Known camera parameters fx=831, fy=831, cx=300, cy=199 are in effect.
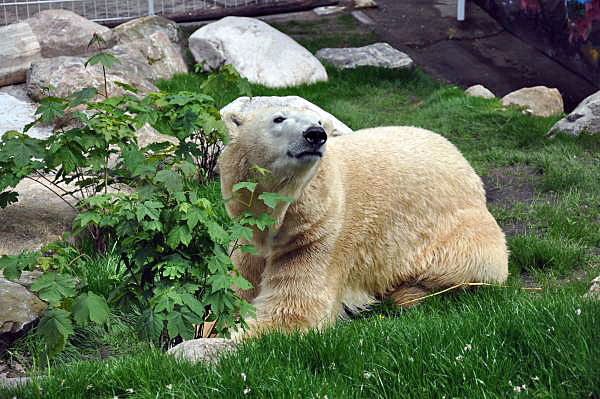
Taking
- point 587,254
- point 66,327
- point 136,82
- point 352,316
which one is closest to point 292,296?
point 352,316

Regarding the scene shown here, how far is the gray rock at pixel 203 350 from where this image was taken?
3402 mm

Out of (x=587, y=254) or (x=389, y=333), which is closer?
(x=389, y=333)

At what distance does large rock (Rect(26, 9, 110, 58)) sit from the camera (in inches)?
366

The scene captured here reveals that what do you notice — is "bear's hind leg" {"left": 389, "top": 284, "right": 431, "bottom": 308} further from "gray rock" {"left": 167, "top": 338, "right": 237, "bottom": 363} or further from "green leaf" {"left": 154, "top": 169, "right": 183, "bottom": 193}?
"green leaf" {"left": 154, "top": 169, "right": 183, "bottom": 193}

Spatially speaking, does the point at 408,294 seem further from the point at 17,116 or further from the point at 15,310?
the point at 17,116

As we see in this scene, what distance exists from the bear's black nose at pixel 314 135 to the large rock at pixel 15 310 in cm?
171

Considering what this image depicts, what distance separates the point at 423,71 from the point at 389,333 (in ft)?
26.1

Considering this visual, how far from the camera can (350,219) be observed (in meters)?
4.61

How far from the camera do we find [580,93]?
10383 mm

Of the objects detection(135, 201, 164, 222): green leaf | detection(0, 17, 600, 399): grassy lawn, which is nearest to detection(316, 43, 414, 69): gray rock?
detection(0, 17, 600, 399): grassy lawn

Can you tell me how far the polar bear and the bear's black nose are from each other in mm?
29

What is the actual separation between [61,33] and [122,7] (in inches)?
94.9

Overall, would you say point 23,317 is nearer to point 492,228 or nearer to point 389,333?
point 389,333

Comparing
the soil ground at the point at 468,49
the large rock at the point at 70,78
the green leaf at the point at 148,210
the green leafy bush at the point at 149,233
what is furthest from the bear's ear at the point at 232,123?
the soil ground at the point at 468,49
